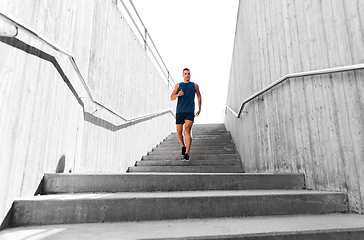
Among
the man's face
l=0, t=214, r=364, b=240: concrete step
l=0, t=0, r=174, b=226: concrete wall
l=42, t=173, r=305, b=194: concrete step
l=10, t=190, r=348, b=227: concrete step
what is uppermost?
the man's face

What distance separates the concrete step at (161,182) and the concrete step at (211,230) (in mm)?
501

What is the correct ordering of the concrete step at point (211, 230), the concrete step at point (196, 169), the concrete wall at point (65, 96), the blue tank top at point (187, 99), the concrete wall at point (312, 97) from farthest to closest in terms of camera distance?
the blue tank top at point (187, 99) < the concrete step at point (196, 169) < the concrete wall at point (312, 97) < the concrete wall at point (65, 96) < the concrete step at point (211, 230)

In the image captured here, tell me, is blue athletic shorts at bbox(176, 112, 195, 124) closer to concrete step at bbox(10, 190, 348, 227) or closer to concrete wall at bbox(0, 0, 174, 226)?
concrete wall at bbox(0, 0, 174, 226)

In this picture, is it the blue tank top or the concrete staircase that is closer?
the concrete staircase

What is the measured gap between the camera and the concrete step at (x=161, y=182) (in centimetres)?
199

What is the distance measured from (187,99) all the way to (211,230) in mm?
2577

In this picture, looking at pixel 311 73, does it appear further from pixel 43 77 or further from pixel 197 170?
pixel 43 77

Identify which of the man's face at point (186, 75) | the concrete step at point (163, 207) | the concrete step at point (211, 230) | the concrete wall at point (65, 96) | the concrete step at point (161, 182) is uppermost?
the man's face at point (186, 75)

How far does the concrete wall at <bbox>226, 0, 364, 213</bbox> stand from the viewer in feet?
6.00

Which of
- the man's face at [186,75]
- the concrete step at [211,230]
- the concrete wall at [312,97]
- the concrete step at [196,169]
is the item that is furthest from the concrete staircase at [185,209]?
the man's face at [186,75]

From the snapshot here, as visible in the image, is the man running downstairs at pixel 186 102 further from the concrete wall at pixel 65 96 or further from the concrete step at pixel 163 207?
the concrete step at pixel 163 207

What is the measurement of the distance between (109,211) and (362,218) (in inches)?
75.0

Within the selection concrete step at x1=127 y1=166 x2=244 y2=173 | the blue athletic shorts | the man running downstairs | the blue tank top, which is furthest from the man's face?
concrete step at x1=127 y1=166 x2=244 y2=173

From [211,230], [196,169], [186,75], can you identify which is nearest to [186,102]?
[186,75]
